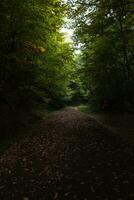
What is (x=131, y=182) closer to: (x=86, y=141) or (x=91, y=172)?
(x=91, y=172)

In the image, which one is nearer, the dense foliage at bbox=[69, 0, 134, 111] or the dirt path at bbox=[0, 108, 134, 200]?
the dirt path at bbox=[0, 108, 134, 200]

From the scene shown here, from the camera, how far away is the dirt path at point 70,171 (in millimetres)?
5512

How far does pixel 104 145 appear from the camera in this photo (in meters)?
9.67

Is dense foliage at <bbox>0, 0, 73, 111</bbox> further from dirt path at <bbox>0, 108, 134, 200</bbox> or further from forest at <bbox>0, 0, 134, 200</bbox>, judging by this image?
dirt path at <bbox>0, 108, 134, 200</bbox>

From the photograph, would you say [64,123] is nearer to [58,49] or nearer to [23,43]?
[23,43]

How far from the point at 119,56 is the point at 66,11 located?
37.8 ft

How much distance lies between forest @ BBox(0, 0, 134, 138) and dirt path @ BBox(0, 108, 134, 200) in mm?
4882

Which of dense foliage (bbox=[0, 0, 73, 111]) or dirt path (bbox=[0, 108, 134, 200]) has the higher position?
dense foliage (bbox=[0, 0, 73, 111])

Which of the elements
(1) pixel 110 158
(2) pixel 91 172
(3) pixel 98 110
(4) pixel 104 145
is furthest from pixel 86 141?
(3) pixel 98 110

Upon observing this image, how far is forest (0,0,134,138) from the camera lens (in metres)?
13.6

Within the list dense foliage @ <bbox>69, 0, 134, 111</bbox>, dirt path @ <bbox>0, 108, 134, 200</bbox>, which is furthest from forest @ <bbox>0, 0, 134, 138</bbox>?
dirt path @ <bbox>0, 108, 134, 200</bbox>

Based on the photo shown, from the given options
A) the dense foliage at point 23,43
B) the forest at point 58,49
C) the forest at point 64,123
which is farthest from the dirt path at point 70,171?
the dense foliage at point 23,43

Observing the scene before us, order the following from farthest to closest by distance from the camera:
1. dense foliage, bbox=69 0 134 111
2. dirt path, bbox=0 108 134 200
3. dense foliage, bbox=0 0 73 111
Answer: dense foliage, bbox=69 0 134 111 < dense foliage, bbox=0 0 73 111 < dirt path, bbox=0 108 134 200

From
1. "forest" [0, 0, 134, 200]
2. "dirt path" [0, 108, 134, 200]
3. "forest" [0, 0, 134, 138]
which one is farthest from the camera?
"forest" [0, 0, 134, 138]
